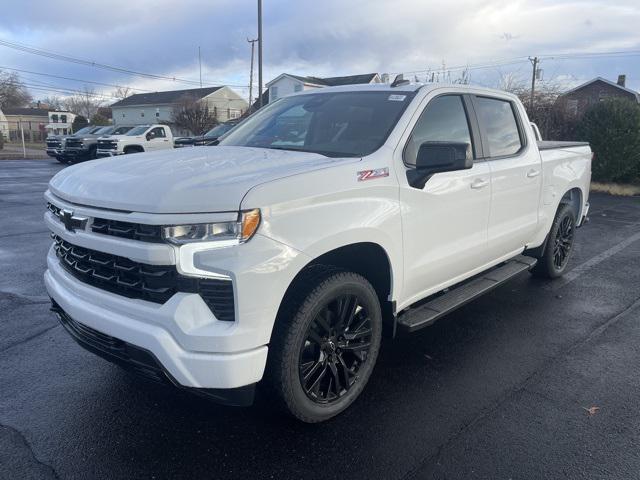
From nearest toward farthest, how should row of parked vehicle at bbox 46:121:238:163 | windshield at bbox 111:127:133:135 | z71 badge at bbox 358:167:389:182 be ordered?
z71 badge at bbox 358:167:389:182
row of parked vehicle at bbox 46:121:238:163
windshield at bbox 111:127:133:135

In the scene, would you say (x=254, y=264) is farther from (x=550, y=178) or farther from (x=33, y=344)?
(x=550, y=178)

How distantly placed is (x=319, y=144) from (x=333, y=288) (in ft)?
3.97

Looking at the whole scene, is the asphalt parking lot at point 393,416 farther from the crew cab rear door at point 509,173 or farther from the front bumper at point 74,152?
the front bumper at point 74,152

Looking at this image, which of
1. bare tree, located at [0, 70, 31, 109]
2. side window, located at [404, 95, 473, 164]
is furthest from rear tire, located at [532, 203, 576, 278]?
bare tree, located at [0, 70, 31, 109]

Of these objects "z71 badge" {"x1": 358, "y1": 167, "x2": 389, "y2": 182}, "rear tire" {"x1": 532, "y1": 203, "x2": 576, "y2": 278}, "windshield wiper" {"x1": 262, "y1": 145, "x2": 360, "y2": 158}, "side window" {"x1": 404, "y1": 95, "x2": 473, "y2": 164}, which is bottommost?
"rear tire" {"x1": 532, "y1": 203, "x2": 576, "y2": 278}

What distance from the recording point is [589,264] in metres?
6.71

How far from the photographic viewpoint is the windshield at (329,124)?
11.3 feet

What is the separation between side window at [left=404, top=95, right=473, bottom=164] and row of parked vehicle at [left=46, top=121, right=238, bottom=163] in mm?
17873

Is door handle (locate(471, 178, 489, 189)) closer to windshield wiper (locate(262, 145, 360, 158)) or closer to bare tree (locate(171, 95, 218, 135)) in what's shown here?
windshield wiper (locate(262, 145, 360, 158))

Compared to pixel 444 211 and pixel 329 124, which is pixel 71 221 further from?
pixel 444 211

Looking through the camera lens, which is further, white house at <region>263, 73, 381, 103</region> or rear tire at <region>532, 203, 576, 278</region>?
white house at <region>263, 73, 381, 103</region>

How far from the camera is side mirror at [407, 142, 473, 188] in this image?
3107mm

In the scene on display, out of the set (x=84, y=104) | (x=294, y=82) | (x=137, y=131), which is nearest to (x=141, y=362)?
(x=137, y=131)

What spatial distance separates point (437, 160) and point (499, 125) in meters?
1.81
